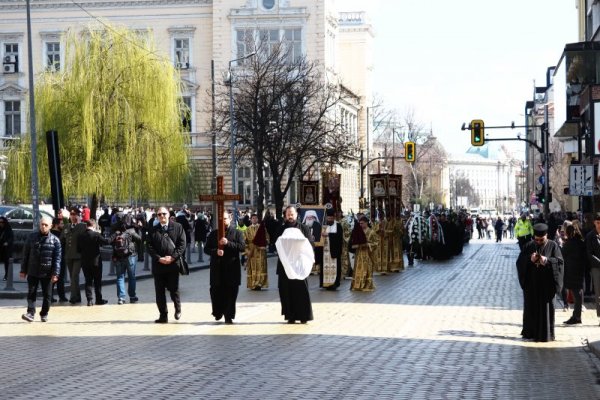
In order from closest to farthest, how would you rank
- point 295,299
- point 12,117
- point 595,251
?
point 295,299 → point 595,251 → point 12,117

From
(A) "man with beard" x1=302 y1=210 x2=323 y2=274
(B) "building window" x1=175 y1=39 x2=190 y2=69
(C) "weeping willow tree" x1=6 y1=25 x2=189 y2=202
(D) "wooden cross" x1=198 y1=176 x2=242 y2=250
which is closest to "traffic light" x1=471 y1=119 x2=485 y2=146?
(C) "weeping willow tree" x1=6 y1=25 x2=189 y2=202

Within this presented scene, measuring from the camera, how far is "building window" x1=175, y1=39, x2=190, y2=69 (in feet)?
276

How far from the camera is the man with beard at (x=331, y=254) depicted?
28.9 metres

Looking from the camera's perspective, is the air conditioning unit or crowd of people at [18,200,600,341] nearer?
crowd of people at [18,200,600,341]

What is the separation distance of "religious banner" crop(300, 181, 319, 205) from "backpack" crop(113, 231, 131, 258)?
14.3m

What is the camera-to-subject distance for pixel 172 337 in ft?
57.2

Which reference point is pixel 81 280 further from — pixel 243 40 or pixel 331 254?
pixel 243 40

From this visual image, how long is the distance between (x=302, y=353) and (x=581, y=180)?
14960mm

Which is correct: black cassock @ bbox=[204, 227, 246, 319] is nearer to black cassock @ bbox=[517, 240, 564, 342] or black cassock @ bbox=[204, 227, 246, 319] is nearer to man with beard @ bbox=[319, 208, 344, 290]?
black cassock @ bbox=[517, 240, 564, 342]

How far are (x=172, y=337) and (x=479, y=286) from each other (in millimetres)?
14179

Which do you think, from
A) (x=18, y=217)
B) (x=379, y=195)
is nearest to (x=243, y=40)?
(x=18, y=217)

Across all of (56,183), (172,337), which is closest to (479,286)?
(56,183)

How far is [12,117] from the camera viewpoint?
82.5m

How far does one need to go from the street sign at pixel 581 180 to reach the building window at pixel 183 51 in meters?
57.2
